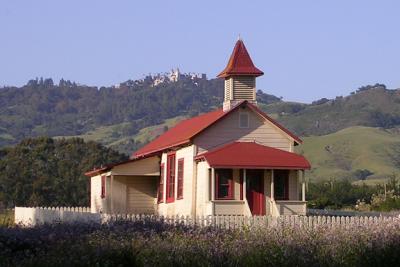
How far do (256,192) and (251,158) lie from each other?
183 centimetres

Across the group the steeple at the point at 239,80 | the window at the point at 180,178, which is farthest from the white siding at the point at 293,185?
the window at the point at 180,178

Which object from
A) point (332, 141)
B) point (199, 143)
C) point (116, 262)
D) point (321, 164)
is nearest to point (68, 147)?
point (199, 143)

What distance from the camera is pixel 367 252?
18.0m

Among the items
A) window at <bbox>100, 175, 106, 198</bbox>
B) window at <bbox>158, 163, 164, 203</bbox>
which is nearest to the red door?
window at <bbox>158, 163, 164, 203</bbox>

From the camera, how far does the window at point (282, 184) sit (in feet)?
128

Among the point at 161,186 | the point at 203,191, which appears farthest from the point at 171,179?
the point at 203,191

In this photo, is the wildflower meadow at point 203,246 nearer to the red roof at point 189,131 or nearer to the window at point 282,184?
the window at point 282,184

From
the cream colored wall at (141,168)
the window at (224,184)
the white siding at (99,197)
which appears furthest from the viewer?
the white siding at (99,197)

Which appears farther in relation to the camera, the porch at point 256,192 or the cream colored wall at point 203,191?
the cream colored wall at point 203,191

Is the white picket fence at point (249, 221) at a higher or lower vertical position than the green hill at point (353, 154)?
lower

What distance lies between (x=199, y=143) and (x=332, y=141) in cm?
12865

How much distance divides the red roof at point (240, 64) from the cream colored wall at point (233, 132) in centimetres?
178

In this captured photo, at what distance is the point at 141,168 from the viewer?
43375 mm

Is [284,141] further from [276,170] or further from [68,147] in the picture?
[68,147]
